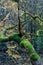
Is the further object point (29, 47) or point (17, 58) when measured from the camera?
point (17, 58)

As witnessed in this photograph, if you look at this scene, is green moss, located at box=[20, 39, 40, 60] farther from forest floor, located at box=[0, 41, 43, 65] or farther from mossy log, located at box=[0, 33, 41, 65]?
forest floor, located at box=[0, 41, 43, 65]

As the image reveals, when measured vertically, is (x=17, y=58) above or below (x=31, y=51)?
below

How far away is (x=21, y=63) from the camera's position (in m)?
6.66

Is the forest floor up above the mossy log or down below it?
below

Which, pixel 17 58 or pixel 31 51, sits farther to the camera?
pixel 17 58

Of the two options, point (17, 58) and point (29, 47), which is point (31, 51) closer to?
point (29, 47)

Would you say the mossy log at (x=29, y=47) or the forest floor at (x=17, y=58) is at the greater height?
the mossy log at (x=29, y=47)

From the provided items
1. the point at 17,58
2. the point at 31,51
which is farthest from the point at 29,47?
the point at 17,58

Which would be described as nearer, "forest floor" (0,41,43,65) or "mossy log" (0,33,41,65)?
"mossy log" (0,33,41,65)

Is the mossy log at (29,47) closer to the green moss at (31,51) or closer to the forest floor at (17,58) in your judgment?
the green moss at (31,51)

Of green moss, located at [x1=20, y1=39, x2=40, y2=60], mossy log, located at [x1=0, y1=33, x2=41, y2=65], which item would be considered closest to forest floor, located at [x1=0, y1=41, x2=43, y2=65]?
mossy log, located at [x1=0, y1=33, x2=41, y2=65]

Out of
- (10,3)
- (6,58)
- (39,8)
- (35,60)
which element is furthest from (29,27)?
(35,60)

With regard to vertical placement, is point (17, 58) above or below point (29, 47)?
below

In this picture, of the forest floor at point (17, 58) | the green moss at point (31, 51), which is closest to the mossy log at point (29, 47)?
the green moss at point (31, 51)
